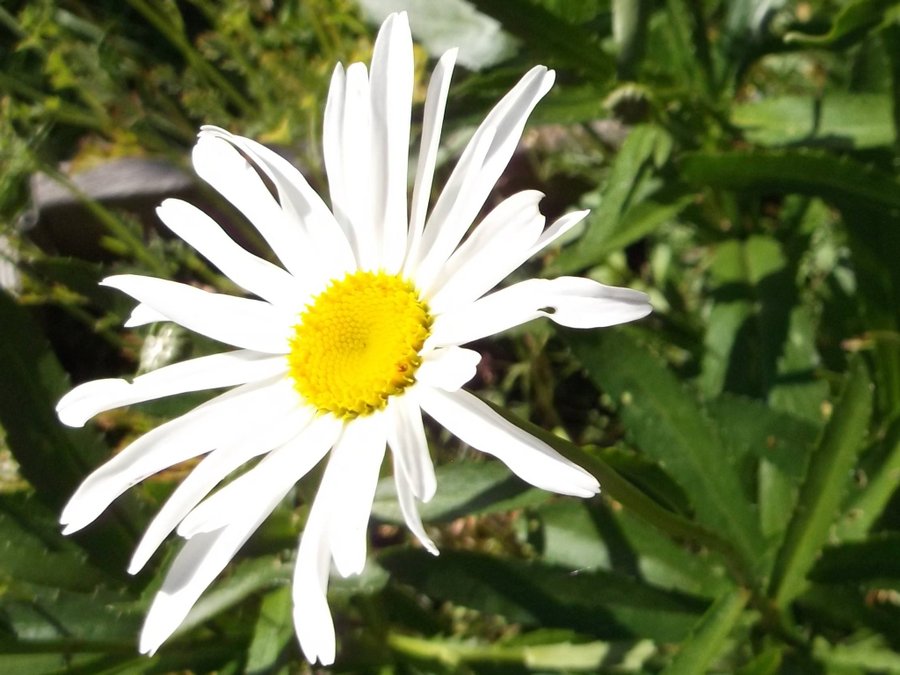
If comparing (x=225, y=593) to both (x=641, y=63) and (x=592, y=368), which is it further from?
(x=641, y=63)

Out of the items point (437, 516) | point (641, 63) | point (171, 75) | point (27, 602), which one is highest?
point (641, 63)

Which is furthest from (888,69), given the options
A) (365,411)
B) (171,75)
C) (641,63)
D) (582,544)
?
(171,75)

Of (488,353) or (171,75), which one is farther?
(488,353)

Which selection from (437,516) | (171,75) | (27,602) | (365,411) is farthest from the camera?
(171,75)

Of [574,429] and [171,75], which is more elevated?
[171,75]

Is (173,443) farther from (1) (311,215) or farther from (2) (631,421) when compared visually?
(2) (631,421)

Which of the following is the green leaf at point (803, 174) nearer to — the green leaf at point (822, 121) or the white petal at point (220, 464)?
the green leaf at point (822, 121)

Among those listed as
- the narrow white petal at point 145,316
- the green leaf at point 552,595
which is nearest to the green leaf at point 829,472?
the green leaf at point 552,595
